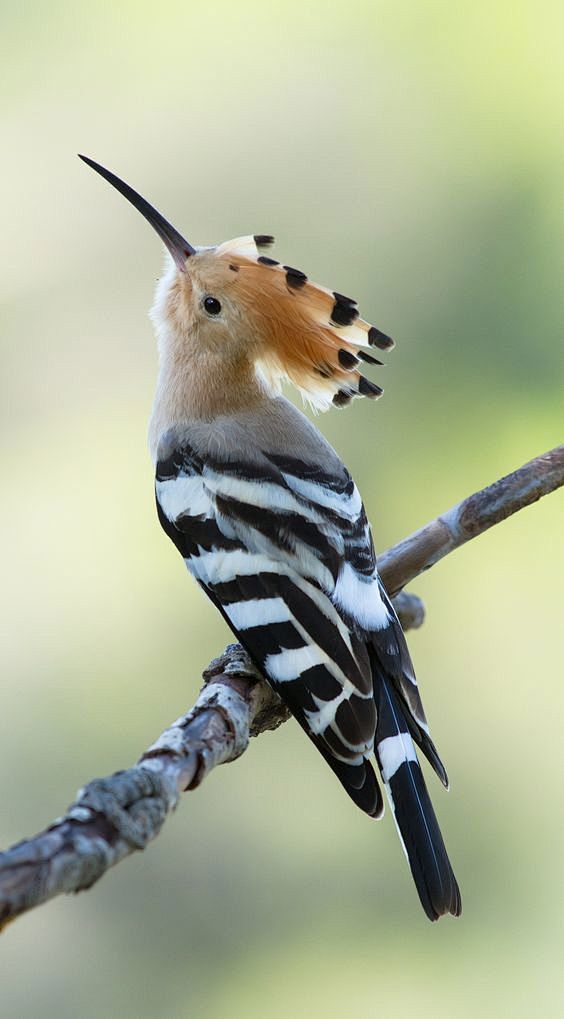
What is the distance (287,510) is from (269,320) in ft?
0.99

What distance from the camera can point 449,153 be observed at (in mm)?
3309

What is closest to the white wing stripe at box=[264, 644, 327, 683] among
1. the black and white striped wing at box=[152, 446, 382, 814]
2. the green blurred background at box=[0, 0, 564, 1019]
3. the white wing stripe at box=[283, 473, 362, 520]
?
the black and white striped wing at box=[152, 446, 382, 814]

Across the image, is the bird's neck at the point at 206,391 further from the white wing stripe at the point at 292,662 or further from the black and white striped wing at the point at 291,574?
the white wing stripe at the point at 292,662

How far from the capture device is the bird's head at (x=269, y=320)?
1.57 meters

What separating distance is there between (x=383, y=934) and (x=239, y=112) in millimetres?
2212

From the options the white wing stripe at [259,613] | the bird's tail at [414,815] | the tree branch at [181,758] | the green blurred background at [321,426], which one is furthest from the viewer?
the green blurred background at [321,426]

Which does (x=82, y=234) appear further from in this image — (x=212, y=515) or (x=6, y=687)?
(x=212, y=515)

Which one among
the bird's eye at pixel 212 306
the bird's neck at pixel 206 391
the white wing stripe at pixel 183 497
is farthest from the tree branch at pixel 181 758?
the bird's eye at pixel 212 306

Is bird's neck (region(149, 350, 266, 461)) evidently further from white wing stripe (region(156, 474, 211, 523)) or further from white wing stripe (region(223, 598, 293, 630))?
white wing stripe (region(223, 598, 293, 630))

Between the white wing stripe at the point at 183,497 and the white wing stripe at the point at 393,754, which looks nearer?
the white wing stripe at the point at 393,754

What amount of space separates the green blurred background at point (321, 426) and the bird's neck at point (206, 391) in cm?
107

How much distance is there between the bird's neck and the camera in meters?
1.61

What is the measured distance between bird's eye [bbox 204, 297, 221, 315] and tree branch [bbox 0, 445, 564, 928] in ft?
1.33

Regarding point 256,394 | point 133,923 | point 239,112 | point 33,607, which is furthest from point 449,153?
point 133,923
